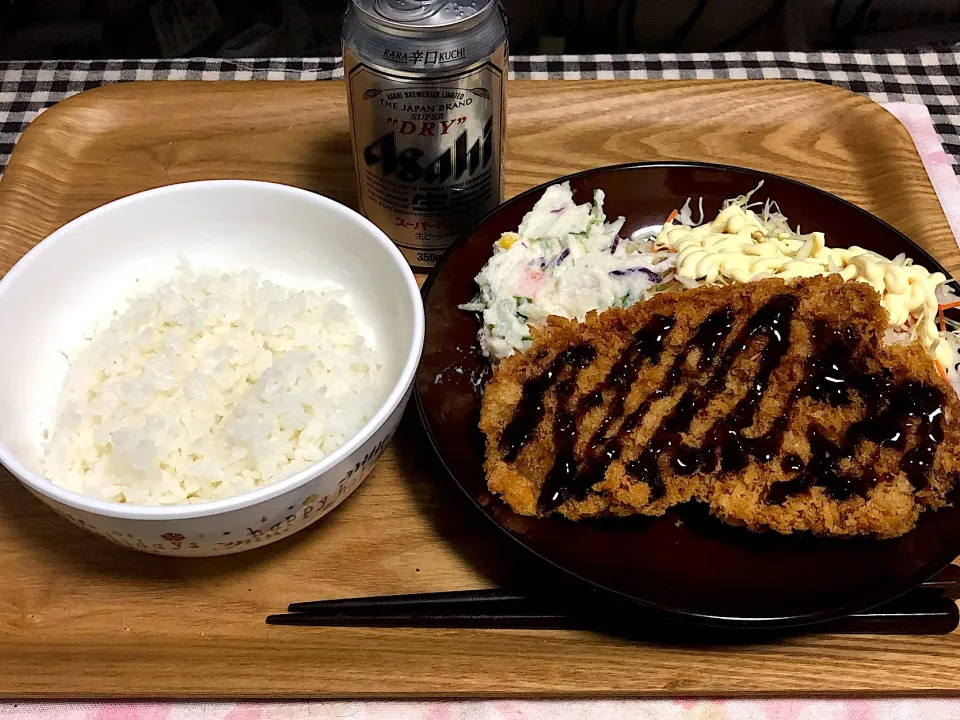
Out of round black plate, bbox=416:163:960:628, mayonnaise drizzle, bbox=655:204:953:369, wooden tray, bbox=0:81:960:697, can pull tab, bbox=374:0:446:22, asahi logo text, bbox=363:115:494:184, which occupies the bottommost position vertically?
wooden tray, bbox=0:81:960:697

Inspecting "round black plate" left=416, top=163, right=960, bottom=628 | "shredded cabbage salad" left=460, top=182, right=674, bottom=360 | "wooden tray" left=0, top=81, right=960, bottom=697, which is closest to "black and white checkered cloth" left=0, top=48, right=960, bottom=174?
"wooden tray" left=0, top=81, right=960, bottom=697

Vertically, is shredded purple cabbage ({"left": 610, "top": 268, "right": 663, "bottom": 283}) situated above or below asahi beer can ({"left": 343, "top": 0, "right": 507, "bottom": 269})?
below

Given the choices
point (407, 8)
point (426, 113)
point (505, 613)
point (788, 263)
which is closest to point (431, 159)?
point (426, 113)

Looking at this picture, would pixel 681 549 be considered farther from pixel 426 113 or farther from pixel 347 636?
pixel 426 113

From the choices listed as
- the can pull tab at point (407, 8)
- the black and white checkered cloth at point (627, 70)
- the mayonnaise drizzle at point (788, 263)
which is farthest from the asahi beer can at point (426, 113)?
the black and white checkered cloth at point (627, 70)

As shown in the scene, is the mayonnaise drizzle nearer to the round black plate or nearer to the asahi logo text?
the round black plate

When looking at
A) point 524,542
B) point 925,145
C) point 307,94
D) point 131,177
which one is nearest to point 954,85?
point 925,145

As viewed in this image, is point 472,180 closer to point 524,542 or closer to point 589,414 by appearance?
point 589,414
